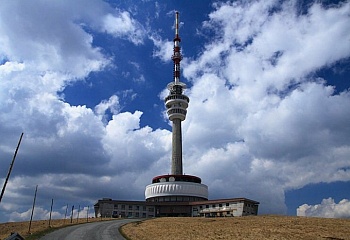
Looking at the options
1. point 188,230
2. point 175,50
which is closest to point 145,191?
point 175,50

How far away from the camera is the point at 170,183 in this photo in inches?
4808

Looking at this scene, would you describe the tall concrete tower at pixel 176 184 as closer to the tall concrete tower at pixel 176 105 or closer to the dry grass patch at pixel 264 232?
the tall concrete tower at pixel 176 105

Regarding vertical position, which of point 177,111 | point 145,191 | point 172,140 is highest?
point 177,111

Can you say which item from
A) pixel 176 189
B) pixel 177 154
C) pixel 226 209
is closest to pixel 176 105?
pixel 177 154

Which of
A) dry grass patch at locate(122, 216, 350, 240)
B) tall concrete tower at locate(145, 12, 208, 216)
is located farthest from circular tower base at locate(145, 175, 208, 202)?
dry grass patch at locate(122, 216, 350, 240)

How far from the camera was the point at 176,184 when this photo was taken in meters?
122

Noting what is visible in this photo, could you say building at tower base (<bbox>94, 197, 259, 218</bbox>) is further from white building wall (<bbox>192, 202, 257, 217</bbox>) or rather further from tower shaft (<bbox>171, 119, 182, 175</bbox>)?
tower shaft (<bbox>171, 119, 182, 175</bbox>)

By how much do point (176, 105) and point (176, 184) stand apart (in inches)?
1383

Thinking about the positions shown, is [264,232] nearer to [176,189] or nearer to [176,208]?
[176,208]

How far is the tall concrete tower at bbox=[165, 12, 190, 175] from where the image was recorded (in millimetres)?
129288

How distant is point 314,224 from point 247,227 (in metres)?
11.1

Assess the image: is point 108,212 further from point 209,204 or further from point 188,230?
point 188,230

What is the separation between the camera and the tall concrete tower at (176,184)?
11756 cm

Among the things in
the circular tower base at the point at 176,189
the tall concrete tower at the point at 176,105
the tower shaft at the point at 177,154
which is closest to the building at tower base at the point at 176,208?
the circular tower base at the point at 176,189
